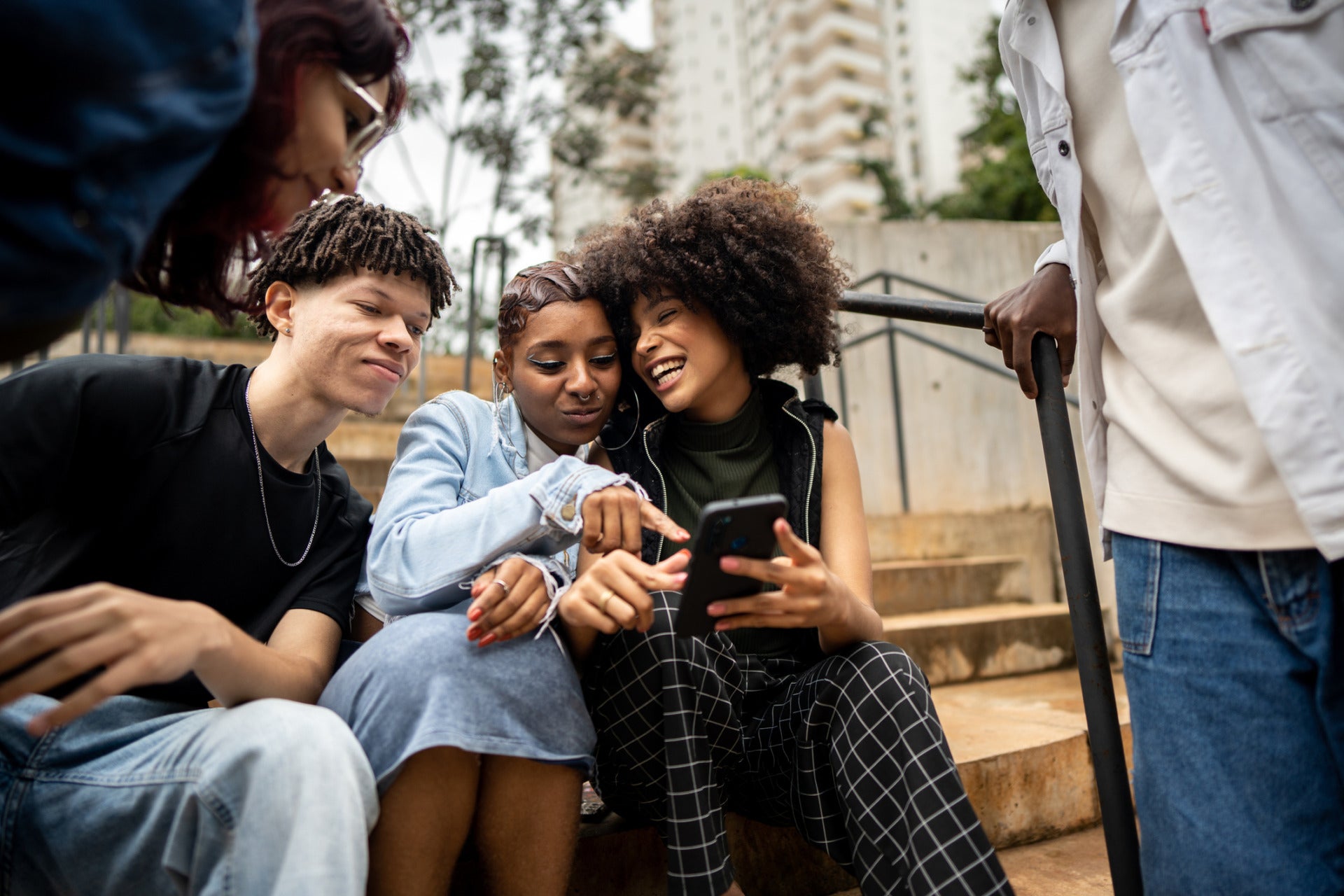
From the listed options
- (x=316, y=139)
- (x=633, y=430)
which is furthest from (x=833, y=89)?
(x=316, y=139)

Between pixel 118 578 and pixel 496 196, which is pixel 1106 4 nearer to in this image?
pixel 118 578

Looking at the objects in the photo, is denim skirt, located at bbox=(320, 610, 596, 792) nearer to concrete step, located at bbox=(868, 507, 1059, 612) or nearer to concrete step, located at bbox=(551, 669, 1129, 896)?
concrete step, located at bbox=(551, 669, 1129, 896)

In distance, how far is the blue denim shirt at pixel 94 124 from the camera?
658 millimetres

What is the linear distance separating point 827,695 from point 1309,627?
73 cm

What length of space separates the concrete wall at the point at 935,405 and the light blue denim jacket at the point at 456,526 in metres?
3.77

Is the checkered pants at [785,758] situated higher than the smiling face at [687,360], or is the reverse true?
the smiling face at [687,360]

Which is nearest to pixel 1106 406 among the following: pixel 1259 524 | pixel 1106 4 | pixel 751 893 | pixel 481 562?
pixel 1259 524

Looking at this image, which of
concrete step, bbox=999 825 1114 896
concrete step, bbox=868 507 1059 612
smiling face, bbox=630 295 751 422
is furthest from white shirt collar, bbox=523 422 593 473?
concrete step, bbox=868 507 1059 612

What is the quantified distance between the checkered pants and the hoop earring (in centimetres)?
52

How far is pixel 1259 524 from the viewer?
1123mm

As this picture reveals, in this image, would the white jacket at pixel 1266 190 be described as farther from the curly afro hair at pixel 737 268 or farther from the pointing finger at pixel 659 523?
the curly afro hair at pixel 737 268

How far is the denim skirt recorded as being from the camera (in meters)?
1.34

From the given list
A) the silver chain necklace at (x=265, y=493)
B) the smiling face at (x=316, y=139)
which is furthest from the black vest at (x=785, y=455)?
the smiling face at (x=316, y=139)

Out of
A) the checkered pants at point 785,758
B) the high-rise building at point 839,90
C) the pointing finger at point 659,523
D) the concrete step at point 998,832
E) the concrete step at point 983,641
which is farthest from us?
the high-rise building at point 839,90
